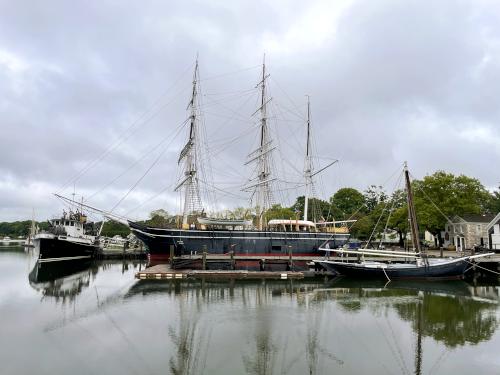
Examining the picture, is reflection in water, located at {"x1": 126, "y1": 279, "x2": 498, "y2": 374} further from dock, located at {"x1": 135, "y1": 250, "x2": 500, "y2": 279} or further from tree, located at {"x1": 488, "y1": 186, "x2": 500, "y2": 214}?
tree, located at {"x1": 488, "y1": 186, "x2": 500, "y2": 214}

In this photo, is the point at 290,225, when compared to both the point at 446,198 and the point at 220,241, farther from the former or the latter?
the point at 446,198

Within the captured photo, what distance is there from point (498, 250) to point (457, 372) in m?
35.1

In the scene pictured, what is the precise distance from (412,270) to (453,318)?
12859mm

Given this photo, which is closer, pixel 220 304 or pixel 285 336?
pixel 285 336

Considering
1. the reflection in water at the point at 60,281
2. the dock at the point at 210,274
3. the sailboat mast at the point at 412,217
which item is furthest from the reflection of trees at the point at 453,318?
the reflection in water at the point at 60,281

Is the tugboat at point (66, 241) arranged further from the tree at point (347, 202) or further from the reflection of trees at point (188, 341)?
the tree at point (347, 202)

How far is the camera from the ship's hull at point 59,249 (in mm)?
47594

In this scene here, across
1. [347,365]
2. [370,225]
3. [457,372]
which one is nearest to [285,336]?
[347,365]

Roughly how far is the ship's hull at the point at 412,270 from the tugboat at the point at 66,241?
34.7m

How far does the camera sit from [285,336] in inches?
632

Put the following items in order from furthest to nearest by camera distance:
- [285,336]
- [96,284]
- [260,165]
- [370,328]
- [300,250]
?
[260,165] → [300,250] → [96,284] → [370,328] → [285,336]

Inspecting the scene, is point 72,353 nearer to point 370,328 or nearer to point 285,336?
point 285,336

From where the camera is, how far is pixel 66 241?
5009 cm

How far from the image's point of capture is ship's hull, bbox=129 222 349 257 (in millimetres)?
43031
